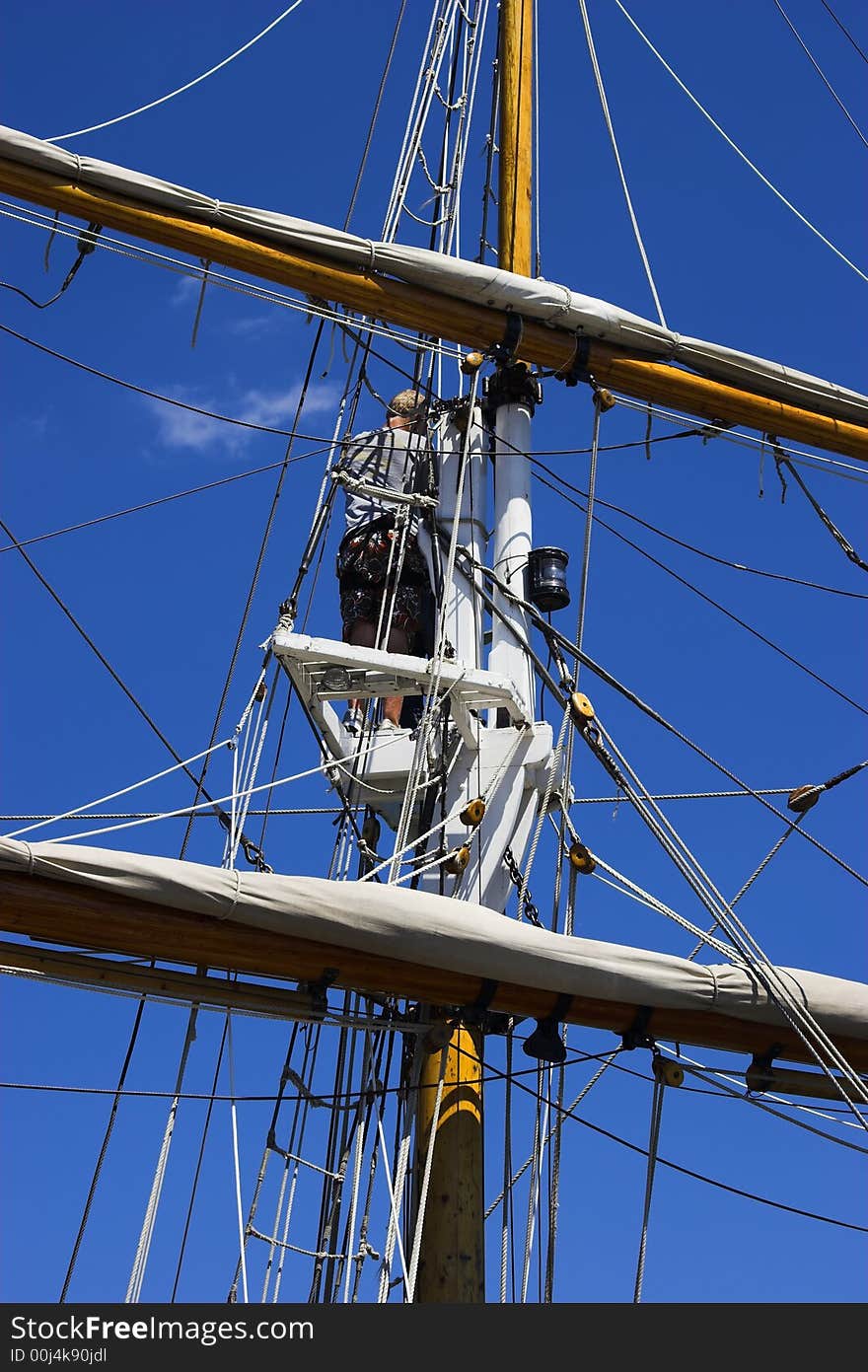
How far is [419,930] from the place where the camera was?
757 centimetres

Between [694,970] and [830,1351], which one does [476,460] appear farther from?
[830,1351]

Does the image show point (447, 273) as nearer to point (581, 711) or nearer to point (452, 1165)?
point (581, 711)

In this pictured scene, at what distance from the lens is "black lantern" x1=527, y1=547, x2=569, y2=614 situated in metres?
9.02

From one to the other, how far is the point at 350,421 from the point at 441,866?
3.64m

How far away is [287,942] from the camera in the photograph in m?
7.62

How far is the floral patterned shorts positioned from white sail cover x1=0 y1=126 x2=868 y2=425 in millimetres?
1478

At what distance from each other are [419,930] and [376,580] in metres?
2.99

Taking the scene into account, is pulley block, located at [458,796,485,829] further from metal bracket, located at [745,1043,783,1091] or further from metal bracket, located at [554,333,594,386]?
metal bracket, located at [554,333,594,386]

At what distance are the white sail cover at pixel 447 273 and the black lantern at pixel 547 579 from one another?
177cm

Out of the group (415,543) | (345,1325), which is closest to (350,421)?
(415,543)

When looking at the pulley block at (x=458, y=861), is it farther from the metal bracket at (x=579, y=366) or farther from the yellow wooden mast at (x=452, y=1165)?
the metal bracket at (x=579, y=366)

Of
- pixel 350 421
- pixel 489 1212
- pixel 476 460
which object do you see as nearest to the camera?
pixel 489 1212

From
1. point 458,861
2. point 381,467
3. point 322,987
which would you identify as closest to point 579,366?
point 381,467

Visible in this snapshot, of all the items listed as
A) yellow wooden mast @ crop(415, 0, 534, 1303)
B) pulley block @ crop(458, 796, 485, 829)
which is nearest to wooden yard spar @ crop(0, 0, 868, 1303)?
yellow wooden mast @ crop(415, 0, 534, 1303)
